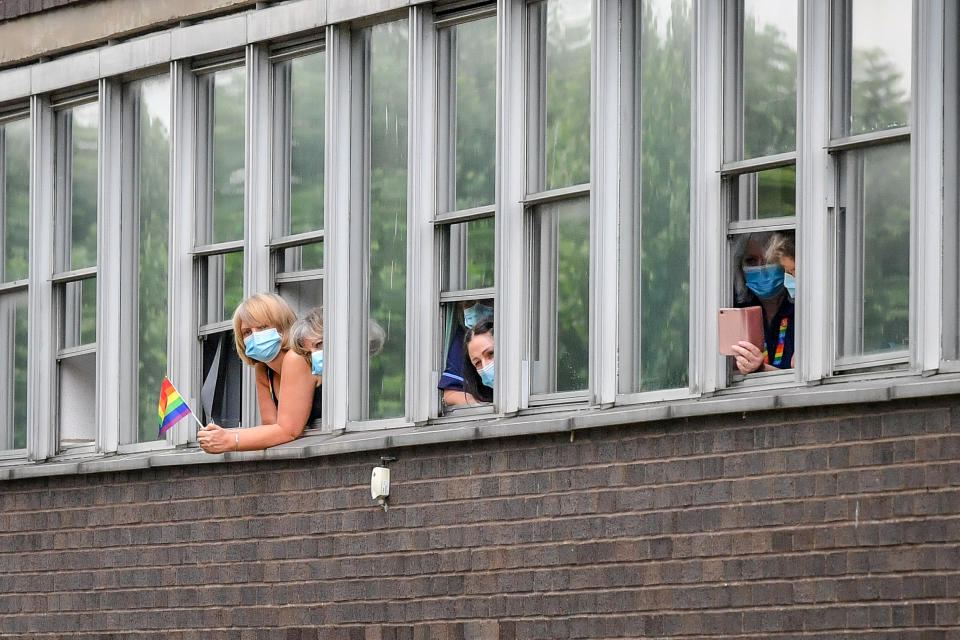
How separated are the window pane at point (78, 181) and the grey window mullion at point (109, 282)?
29 cm

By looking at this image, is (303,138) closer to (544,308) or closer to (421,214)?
(421,214)

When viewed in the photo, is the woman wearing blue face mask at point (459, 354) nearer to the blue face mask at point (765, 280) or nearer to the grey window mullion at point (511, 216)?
the grey window mullion at point (511, 216)

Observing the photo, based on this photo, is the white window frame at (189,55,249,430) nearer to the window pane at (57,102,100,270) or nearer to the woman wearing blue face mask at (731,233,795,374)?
the window pane at (57,102,100,270)

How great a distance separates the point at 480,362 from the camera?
1255 centimetres

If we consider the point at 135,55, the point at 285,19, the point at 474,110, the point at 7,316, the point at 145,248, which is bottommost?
the point at 7,316

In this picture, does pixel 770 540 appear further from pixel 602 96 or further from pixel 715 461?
pixel 602 96

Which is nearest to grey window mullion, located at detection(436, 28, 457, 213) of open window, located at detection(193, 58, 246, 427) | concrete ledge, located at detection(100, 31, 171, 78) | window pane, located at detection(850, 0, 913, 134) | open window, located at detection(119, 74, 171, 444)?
open window, located at detection(193, 58, 246, 427)

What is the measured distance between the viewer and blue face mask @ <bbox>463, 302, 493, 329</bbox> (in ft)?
41.1

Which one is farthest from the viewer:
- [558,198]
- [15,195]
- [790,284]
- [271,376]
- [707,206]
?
[15,195]

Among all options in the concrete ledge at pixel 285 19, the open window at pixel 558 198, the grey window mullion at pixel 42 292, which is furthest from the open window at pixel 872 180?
the grey window mullion at pixel 42 292

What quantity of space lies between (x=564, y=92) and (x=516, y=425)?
5.36ft

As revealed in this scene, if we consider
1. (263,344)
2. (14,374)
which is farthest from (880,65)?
(14,374)

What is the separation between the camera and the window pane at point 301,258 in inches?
531

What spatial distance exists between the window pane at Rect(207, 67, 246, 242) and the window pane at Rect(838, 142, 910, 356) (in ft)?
14.4
